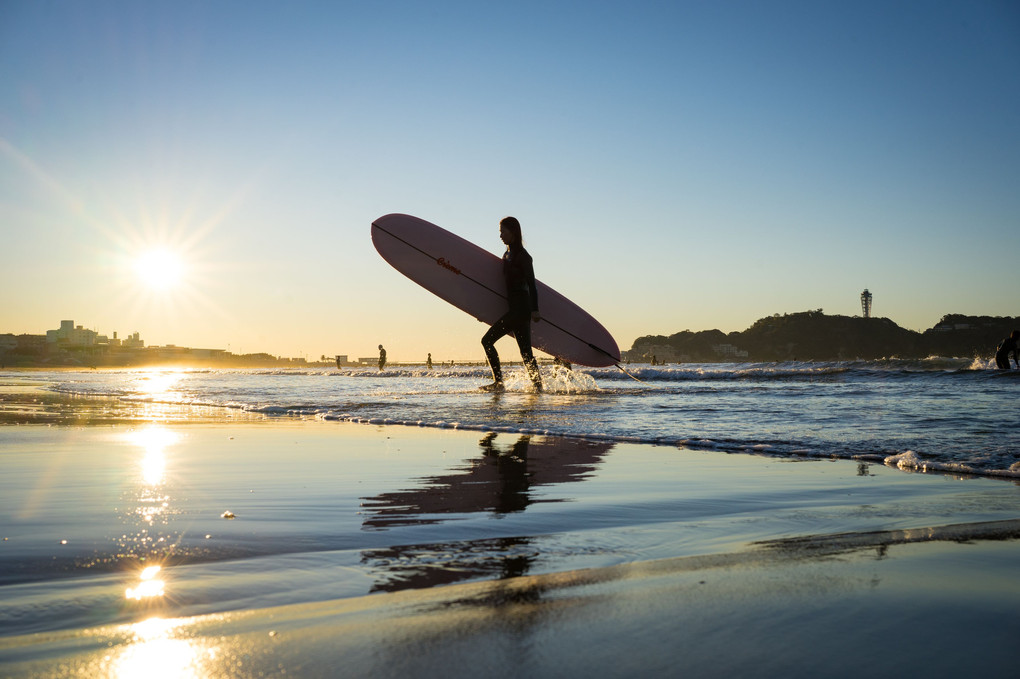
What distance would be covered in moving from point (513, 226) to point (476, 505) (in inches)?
341

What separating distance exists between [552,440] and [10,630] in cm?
456

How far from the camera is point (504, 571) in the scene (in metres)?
1.85

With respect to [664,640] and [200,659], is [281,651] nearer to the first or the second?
[200,659]

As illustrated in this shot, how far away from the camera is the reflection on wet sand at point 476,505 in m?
1.87

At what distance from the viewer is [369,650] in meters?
1.23

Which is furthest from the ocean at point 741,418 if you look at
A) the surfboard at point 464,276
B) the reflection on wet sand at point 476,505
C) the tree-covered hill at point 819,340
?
the tree-covered hill at point 819,340

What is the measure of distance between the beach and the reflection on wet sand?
0.02 m

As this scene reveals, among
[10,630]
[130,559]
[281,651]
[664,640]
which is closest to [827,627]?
[664,640]

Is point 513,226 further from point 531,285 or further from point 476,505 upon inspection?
point 476,505

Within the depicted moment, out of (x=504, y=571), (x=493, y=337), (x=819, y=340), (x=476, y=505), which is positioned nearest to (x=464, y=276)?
(x=493, y=337)

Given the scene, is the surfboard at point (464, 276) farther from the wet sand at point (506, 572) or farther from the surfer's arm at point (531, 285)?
the wet sand at point (506, 572)

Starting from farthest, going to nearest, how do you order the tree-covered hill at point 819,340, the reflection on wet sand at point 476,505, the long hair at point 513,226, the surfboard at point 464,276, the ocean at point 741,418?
the tree-covered hill at point 819,340 → the surfboard at point 464,276 → the long hair at point 513,226 → the ocean at point 741,418 → the reflection on wet sand at point 476,505

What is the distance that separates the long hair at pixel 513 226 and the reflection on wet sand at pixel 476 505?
626cm

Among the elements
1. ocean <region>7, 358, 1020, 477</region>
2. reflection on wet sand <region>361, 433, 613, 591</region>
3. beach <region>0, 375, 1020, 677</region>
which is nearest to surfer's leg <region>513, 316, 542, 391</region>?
ocean <region>7, 358, 1020, 477</region>
